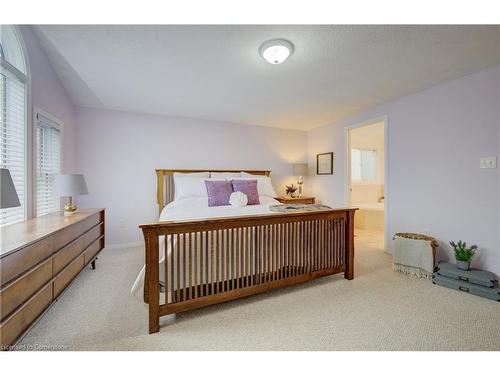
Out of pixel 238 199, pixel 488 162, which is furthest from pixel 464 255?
pixel 238 199

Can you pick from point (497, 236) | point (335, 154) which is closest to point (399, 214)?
point (497, 236)

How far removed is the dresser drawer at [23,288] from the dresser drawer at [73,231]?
195mm

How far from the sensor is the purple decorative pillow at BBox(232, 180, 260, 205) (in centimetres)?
320

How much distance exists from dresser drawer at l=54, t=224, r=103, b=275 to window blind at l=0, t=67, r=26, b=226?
49 cm

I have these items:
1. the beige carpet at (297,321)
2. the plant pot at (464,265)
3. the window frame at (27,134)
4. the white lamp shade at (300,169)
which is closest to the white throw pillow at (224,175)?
the white lamp shade at (300,169)

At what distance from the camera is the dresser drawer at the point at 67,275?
1.67 m

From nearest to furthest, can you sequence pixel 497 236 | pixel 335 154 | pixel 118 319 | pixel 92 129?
1. pixel 118 319
2. pixel 497 236
3. pixel 92 129
4. pixel 335 154

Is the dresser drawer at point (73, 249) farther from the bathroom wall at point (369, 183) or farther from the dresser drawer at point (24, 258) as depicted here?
the bathroom wall at point (369, 183)

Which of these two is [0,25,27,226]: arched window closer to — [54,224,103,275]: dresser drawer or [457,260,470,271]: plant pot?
[54,224,103,275]: dresser drawer

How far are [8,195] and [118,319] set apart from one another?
1.14 meters

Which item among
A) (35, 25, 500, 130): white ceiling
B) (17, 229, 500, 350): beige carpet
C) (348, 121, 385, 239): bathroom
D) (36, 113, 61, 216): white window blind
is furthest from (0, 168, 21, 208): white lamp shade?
(348, 121, 385, 239): bathroom
